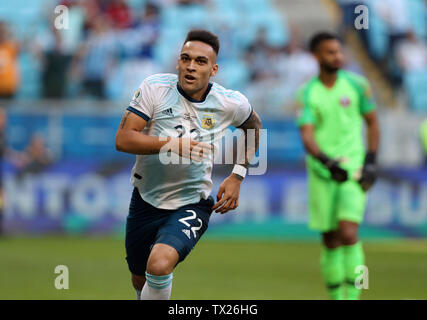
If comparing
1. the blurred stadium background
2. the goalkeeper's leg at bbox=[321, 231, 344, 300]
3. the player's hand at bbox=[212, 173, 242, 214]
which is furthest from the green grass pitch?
the player's hand at bbox=[212, 173, 242, 214]

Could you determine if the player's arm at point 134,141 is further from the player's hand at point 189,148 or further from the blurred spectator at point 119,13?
the blurred spectator at point 119,13

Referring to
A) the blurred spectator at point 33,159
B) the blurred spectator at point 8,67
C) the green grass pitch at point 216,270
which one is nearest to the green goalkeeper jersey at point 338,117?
the green grass pitch at point 216,270

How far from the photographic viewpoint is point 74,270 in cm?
1046

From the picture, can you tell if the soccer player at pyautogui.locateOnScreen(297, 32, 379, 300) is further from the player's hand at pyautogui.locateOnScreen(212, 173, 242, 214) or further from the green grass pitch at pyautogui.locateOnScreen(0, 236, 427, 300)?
the player's hand at pyautogui.locateOnScreen(212, 173, 242, 214)

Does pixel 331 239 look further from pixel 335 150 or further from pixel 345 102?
pixel 345 102

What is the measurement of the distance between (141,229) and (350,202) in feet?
8.81

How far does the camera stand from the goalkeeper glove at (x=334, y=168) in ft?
25.7

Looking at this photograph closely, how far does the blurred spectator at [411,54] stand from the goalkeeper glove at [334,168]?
10.4 metres

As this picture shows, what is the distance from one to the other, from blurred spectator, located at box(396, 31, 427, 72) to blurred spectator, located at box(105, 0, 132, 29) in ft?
20.0

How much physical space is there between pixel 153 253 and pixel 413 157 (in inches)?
400

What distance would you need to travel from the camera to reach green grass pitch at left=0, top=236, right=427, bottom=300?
28.1 ft

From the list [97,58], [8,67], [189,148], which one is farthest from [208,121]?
[97,58]

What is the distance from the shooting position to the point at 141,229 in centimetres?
608

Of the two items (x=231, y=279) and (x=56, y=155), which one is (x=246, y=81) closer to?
(x=56, y=155)
